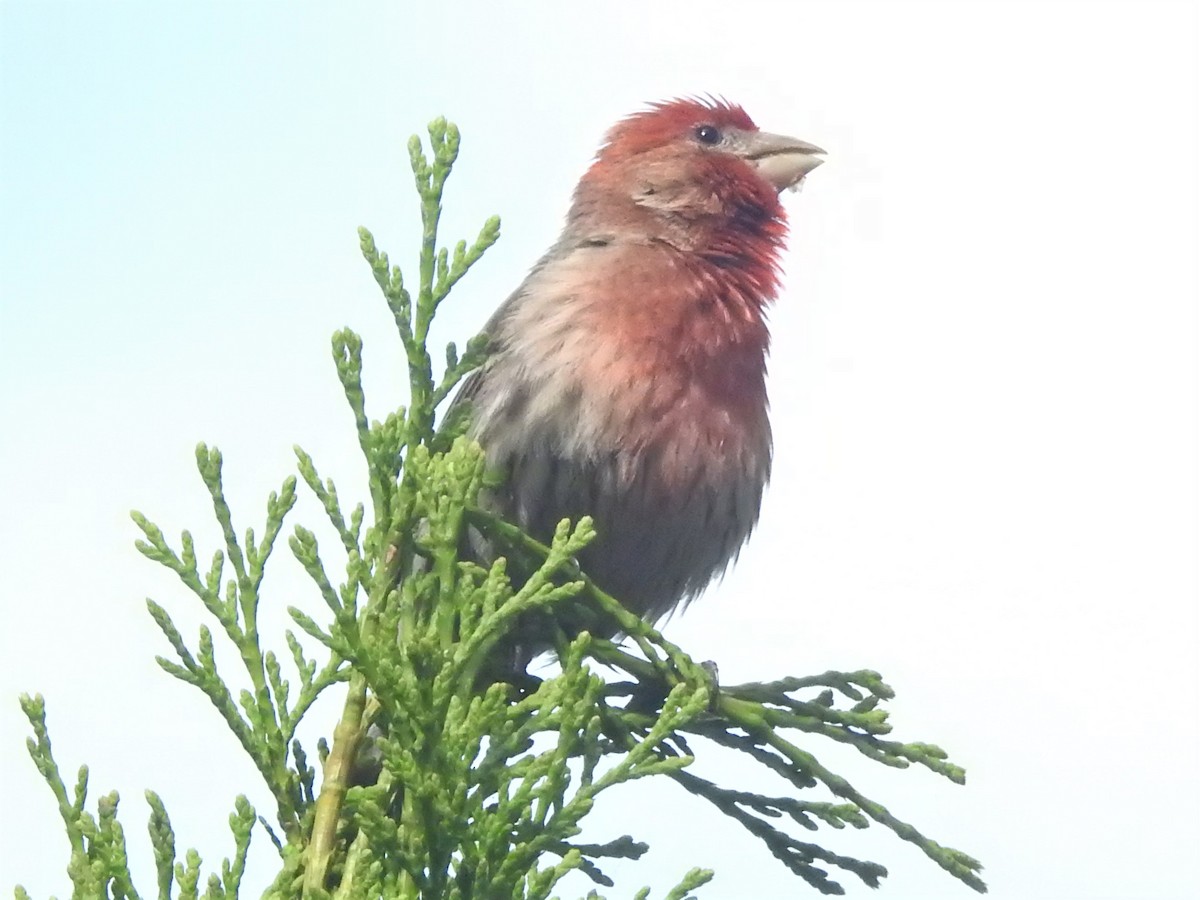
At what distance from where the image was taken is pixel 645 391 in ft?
17.3

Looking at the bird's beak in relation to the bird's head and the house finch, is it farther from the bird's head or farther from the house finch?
the house finch

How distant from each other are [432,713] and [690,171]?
12.3ft

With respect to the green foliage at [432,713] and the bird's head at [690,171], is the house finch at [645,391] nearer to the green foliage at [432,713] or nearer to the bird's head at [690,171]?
the bird's head at [690,171]

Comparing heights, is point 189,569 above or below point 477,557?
below

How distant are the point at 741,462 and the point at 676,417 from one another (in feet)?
1.26

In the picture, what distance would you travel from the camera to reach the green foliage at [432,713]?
10.6 feet

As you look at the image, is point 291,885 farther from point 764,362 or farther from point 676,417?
point 764,362

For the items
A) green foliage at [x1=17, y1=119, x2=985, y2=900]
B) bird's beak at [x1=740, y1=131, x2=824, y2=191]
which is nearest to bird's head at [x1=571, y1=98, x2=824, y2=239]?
bird's beak at [x1=740, y1=131, x2=824, y2=191]

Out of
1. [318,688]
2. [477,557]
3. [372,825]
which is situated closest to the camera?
[372,825]

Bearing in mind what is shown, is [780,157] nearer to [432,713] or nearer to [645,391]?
[645,391]

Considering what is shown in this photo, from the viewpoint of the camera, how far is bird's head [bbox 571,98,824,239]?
6273 millimetres

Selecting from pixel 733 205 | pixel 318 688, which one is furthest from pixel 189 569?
pixel 733 205

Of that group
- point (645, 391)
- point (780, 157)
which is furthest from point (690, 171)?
point (645, 391)

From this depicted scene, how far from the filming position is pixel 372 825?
3.13m
